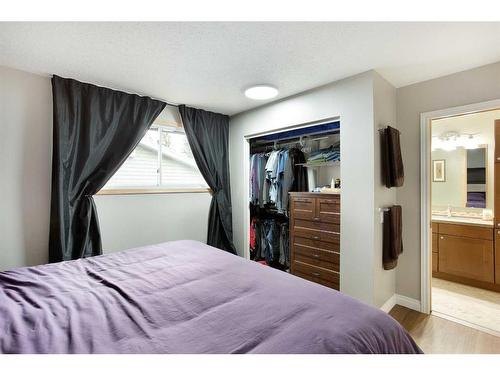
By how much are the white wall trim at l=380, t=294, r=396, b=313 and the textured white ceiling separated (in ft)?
7.02

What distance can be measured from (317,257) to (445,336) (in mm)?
1176

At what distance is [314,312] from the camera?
1023 millimetres

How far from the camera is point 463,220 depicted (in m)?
2.97

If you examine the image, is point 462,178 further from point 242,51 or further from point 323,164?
point 242,51

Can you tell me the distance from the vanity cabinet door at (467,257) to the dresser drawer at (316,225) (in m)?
1.64

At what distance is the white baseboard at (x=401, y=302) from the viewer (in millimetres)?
2383

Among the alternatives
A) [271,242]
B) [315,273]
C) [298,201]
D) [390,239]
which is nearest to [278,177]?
[298,201]

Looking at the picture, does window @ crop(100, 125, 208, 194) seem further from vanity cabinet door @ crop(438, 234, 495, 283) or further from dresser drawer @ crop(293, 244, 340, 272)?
vanity cabinet door @ crop(438, 234, 495, 283)

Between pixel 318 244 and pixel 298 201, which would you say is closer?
pixel 318 244

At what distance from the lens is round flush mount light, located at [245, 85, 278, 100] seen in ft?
7.83

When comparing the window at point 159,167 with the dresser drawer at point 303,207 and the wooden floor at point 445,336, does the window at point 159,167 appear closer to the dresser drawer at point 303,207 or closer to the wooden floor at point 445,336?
the dresser drawer at point 303,207

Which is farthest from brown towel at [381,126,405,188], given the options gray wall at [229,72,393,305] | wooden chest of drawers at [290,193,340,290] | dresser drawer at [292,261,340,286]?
dresser drawer at [292,261,340,286]

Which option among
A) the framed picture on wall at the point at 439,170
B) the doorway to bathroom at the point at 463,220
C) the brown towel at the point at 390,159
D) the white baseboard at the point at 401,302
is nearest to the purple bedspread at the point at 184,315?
the brown towel at the point at 390,159
